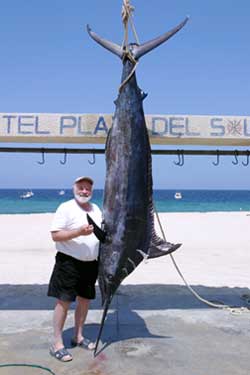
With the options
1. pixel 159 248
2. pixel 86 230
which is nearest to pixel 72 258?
pixel 86 230

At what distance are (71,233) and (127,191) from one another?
506 millimetres

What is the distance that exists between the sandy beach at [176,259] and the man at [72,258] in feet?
13.0

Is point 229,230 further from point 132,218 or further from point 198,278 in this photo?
point 132,218

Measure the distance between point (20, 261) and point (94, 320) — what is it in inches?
208

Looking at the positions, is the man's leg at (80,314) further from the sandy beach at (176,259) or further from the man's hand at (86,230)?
the sandy beach at (176,259)

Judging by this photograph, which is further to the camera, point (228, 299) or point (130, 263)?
point (228, 299)

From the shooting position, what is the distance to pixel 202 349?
143 inches

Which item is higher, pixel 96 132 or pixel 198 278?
pixel 96 132

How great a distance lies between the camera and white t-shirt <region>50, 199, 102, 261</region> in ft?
11.0

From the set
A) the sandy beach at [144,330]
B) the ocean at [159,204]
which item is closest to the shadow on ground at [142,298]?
the sandy beach at [144,330]

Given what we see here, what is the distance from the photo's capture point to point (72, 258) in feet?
11.3

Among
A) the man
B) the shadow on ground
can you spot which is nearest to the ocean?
the shadow on ground

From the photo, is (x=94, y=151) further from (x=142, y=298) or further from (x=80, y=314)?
(x=142, y=298)

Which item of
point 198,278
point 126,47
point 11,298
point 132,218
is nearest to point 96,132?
point 126,47
